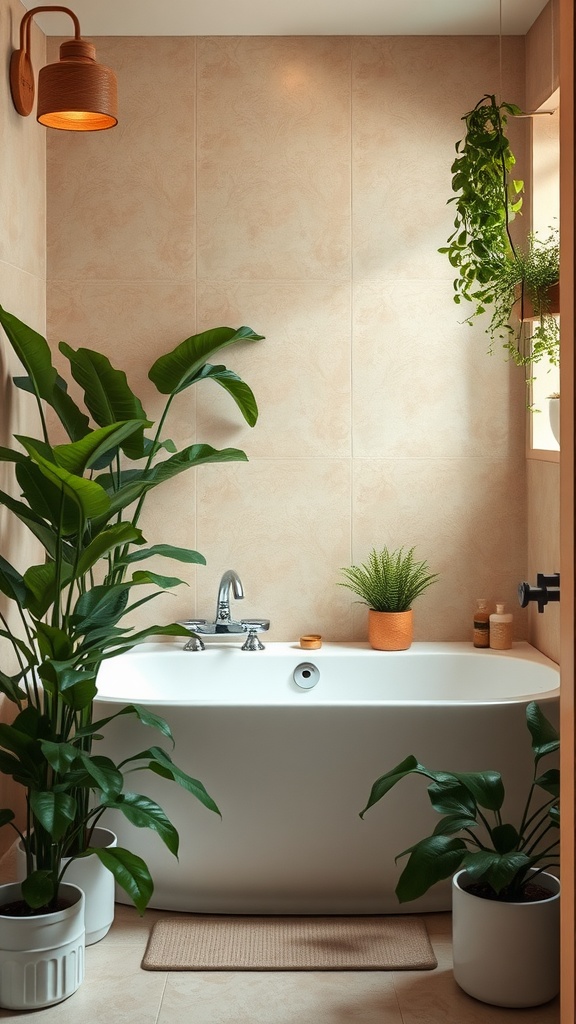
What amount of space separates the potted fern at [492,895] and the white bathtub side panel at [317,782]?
0.31 metres

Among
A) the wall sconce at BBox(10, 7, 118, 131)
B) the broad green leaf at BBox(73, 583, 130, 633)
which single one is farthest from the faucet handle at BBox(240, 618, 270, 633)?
the wall sconce at BBox(10, 7, 118, 131)

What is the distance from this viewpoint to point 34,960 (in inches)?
92.8

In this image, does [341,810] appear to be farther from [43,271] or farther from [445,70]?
[445,70]

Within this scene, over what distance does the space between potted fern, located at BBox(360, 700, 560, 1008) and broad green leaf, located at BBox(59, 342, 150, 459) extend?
1.24m

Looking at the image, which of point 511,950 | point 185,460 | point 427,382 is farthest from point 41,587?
point 427,382

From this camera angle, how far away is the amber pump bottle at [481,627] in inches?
142

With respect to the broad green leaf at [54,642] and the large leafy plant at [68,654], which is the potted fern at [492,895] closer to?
the large leafy plant at [68,654]

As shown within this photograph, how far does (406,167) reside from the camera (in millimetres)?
3650

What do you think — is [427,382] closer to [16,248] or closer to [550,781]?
[16,248]

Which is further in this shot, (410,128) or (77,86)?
(410,128)

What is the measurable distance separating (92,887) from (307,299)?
2067 millimetres

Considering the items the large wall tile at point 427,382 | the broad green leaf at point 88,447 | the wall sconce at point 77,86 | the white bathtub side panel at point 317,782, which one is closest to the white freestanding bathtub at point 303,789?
the white bathtub side panel at point 317,782

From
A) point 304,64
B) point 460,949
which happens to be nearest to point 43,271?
point 304,64

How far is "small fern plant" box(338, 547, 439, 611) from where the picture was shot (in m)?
3.57
